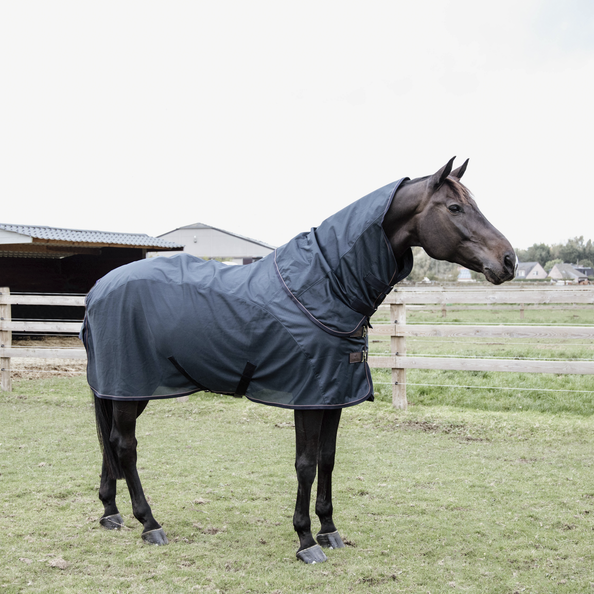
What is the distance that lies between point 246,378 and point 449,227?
4.19 ft

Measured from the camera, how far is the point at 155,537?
2.91 metres

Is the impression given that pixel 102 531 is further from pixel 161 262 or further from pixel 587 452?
pixel 587 452

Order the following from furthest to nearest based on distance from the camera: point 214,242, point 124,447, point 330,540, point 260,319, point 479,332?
point 214,242
point 479,332
point 124,447
point 330,540
point 260,319

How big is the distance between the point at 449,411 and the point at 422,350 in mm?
4500

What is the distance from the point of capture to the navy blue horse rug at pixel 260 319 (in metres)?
2.65

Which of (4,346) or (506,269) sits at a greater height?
(506,269)

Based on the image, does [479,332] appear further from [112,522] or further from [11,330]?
[11,330]

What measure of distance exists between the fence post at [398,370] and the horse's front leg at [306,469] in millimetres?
3450

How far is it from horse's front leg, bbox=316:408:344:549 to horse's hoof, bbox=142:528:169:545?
2.74 feet

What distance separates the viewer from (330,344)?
265 centimetres

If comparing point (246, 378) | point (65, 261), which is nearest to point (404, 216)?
point (246, 378)

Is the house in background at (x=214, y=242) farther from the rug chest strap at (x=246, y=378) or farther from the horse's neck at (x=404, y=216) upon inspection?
the horse's neck at (x=404, y=216)

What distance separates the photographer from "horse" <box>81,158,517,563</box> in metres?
2.61

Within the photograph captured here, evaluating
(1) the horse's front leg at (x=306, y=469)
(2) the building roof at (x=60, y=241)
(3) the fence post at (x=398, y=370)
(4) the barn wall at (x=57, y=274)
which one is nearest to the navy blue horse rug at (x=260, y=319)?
(1) the horse's front leg at (x=306, y=469)
